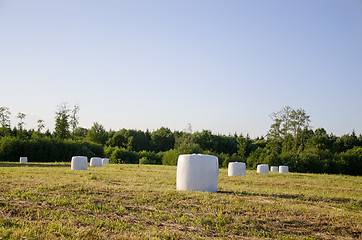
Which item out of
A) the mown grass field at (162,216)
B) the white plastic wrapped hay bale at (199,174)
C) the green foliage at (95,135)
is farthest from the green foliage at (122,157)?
the mown grass field at (162,216)

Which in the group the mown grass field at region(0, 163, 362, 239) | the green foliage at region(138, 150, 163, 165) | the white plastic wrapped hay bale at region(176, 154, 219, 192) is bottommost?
the green foliage at region(138, 150, 163, 165)

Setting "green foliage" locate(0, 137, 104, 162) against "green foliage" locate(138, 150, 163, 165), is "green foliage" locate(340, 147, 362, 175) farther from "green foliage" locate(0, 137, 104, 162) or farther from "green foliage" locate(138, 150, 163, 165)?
"green foliage" locate(0, 137, 104, 162)

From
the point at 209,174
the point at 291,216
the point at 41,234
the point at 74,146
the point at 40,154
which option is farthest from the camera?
the point at 74,146

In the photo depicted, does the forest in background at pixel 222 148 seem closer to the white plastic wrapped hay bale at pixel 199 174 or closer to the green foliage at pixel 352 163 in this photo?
the green foliage at pixel 352 163

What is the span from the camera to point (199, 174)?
934 cm

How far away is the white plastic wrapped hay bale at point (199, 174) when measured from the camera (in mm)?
9320

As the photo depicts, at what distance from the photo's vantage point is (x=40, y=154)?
38406mm

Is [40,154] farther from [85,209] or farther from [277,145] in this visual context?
[85,209]

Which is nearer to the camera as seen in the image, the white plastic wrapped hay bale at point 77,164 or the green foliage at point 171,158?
the white plastic wrapped hay bale at point 77,164

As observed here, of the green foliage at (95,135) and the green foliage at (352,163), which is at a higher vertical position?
the green foliage at (95,135)

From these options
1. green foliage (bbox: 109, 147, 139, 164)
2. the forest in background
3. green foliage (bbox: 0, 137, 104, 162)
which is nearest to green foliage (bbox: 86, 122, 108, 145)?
the forest in background

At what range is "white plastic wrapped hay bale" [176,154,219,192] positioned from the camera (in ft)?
30.6

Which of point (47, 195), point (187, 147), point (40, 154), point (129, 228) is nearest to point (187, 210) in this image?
point (129, 228)

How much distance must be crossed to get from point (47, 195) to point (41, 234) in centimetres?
305
